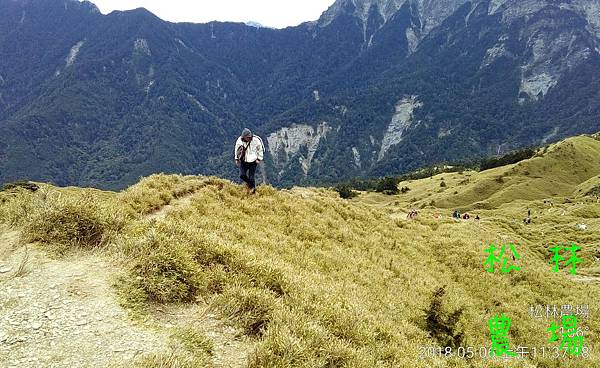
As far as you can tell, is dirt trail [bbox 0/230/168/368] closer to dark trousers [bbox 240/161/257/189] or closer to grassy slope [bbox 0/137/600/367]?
grassy slope [bbox 0/137/600/367]

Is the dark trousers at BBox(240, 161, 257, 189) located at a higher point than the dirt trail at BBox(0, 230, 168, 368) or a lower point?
higher

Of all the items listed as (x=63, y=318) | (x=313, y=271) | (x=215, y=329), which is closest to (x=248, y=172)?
(x=313, y=271)

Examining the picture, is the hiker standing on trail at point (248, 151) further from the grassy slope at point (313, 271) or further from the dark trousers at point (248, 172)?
the grassy slope at point (313, 271)

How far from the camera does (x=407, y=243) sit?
20891mm

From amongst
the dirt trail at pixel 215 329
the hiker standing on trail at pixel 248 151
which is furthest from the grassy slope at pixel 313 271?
the hiker standing on trail at pixel 248 151

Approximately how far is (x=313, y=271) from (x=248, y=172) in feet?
25.7

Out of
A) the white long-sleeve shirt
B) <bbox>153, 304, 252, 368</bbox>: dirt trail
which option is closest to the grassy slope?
<bbox>153, 304, 252, 368</bbox>: dirt trail

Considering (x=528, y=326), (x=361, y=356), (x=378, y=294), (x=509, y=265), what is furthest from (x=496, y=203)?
(x=361, y=356)

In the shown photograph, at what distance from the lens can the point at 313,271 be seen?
12.0 meters

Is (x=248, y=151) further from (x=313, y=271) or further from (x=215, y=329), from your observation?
(x=215, y=329)

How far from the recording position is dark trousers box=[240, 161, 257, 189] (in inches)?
717

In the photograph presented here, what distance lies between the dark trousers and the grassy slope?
0.65m

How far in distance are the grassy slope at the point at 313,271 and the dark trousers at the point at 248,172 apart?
647mm

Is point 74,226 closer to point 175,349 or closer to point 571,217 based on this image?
point 175,349
